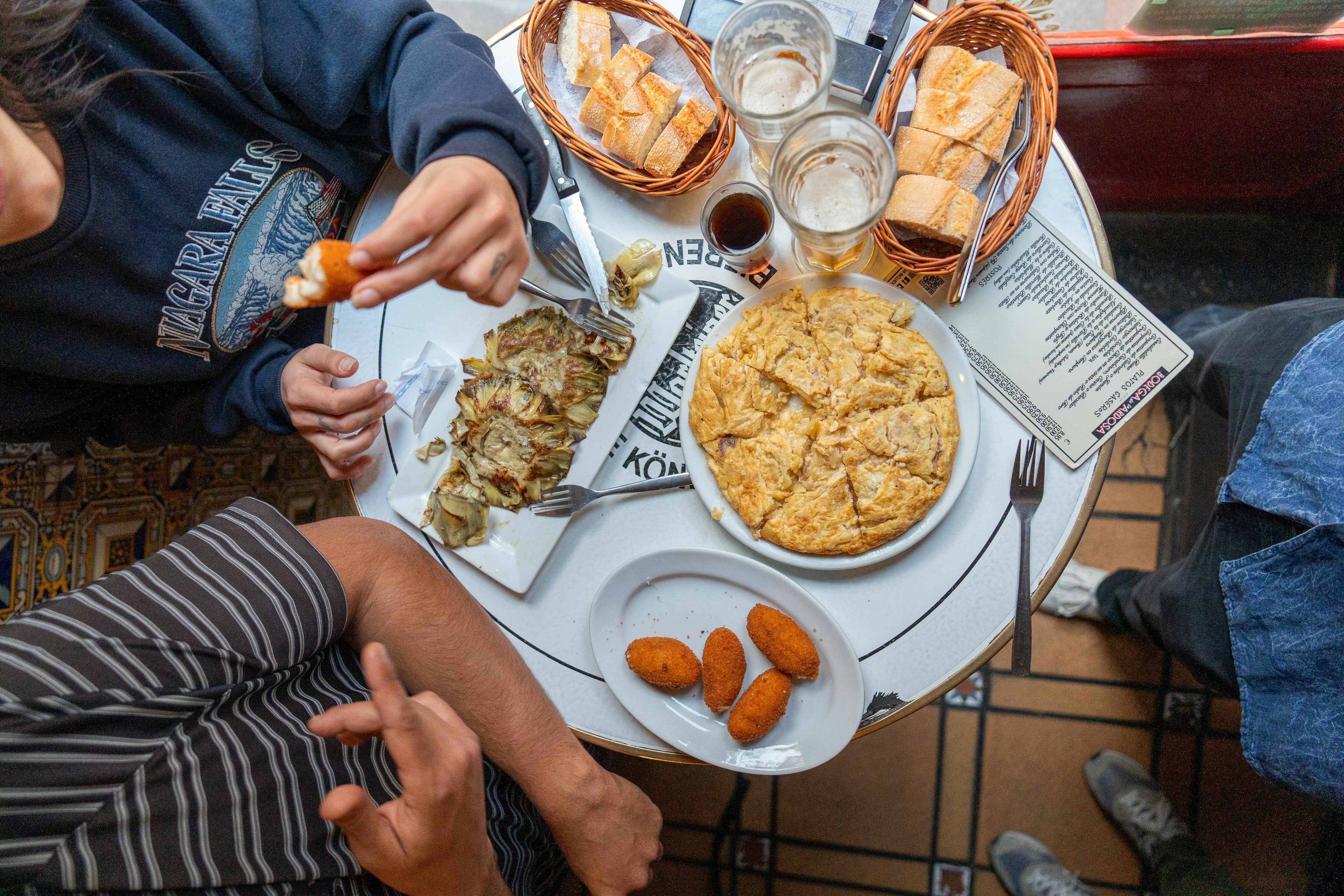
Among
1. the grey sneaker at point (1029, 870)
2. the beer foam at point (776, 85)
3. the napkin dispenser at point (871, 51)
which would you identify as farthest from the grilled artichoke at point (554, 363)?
the grey sneaker at point (1029, 870)

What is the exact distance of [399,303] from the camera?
162cm

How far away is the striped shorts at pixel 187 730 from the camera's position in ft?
3.60

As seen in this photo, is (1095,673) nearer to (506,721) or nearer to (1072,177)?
(1072,177)

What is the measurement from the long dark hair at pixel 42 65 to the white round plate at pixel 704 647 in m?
1.19

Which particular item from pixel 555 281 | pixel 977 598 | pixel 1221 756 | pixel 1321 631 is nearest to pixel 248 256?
pixel 555 281

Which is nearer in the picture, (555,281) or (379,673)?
(379,673)


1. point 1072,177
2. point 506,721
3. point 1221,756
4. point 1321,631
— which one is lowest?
point 1221,756

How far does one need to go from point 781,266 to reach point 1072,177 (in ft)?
1.96

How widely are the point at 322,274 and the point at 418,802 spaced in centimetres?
78

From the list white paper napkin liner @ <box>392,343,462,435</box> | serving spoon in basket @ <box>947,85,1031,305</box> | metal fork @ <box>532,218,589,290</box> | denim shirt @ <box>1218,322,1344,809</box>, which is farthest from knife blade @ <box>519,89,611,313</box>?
denim shirt @ <box>1218,322,1344,809</box>

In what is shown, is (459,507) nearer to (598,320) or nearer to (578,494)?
(578,494)

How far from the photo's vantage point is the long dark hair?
42.7 inches

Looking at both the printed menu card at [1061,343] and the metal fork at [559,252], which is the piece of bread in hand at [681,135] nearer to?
the metal fork at [559,252]

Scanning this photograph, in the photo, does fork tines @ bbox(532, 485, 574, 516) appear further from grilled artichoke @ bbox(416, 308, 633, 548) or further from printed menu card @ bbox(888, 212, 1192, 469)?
printed menu card @ bbox(888, 212, 1192, 469)
